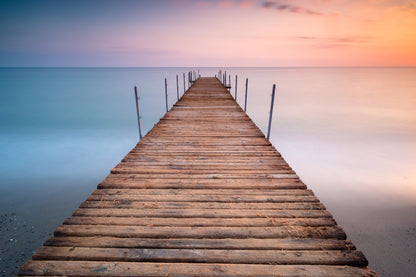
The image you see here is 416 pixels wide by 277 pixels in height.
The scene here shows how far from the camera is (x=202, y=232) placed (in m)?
2.32

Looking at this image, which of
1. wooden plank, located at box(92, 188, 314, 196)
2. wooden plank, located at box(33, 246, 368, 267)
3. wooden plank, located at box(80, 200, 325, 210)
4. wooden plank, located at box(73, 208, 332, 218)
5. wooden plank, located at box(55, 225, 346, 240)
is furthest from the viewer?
wooden plank, located at box(92, 188, 314, 196)

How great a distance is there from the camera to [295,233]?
2.31 metres

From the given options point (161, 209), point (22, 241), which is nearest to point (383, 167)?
point (161, 209)

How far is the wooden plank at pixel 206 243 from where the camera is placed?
214 centimetres

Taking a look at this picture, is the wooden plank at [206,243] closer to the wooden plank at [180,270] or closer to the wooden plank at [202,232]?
the wooden plank at [202,232]

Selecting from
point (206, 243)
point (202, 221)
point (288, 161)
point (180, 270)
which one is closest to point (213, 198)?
point (202, 221)

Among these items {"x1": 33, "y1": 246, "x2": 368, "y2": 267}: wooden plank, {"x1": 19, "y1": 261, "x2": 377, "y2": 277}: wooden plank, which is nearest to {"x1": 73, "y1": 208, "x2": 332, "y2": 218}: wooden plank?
{"x1": 33, "y1": 246, "x2": 368, "y2": 267}: wooden plank

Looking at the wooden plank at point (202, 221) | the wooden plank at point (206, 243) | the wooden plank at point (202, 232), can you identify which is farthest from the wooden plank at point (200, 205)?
the wooden plank at point (206, 243)

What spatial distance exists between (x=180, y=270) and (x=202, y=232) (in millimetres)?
485

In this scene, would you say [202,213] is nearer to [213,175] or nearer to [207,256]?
[207,256]

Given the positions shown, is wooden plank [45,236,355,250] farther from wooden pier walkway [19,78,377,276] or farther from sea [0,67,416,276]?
sea [0,67,416,276]

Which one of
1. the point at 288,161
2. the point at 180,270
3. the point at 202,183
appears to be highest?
the point at 202,183

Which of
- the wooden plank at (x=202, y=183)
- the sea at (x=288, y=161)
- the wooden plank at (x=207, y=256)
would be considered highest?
the wooden plank at (x=202, y=183)

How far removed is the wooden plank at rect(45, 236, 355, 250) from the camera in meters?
2.14
